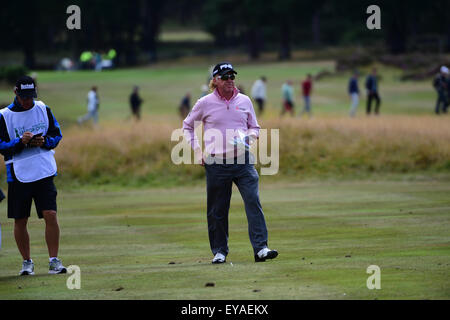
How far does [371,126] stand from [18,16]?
64833 millimetres

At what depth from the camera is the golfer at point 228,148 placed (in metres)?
10.5

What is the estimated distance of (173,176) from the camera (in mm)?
26344

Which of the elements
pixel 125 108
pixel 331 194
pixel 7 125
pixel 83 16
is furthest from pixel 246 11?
pixel 7 125

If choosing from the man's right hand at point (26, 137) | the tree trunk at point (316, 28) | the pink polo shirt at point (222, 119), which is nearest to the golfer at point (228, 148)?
the pink polo shirt at point (222, 119)

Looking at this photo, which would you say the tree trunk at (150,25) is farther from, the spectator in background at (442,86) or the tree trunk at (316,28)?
→ the spectator in background at (442,86)

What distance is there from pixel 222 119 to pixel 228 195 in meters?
0.86

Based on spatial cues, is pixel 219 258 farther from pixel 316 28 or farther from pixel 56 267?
pixel 316 28

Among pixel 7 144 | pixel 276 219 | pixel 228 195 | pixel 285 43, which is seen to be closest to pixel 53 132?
pixel 7 144

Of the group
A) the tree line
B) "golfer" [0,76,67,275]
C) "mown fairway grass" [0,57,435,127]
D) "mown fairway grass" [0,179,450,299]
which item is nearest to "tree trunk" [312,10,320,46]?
the tree line

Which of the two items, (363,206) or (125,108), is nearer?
(363,206)

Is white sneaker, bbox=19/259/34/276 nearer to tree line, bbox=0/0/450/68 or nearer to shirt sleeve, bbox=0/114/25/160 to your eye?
shirt sleeve, bbox=0/114/25/160

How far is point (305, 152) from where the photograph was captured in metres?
26.8

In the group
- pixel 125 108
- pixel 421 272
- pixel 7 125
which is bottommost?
pixel 125 108
